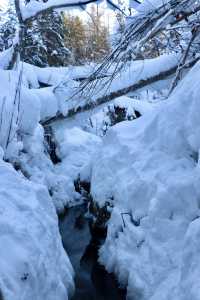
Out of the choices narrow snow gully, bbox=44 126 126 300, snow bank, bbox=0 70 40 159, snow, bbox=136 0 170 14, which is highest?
snow, bbox=136 0 170 14

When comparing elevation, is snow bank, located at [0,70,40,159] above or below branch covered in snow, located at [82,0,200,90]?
below

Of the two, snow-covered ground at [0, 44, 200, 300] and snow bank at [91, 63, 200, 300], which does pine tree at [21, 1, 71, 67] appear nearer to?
snow-covered ground at [0, 44, 200, 300]

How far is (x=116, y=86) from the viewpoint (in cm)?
837

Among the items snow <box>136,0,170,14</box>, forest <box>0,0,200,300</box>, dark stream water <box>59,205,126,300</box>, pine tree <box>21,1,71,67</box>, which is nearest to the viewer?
forest <box>0,0,200,300</box>

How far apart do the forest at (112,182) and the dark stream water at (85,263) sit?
16mm

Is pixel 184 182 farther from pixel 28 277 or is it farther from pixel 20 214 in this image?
pixel 28 277

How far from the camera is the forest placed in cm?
389

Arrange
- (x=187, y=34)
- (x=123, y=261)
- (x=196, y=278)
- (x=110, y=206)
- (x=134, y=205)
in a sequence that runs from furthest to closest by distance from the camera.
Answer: (x=187, y=34), (x=110, y=206), (x=134, y=205), (x=123, y=261), (x=196, y=278)

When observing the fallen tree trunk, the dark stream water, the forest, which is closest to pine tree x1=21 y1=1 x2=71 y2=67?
the forest

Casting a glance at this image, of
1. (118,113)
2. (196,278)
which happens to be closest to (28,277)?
(196,278)

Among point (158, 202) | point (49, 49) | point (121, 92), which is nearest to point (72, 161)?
point (121, 92)

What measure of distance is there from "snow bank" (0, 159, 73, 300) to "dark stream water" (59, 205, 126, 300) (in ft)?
1.55

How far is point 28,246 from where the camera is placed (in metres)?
3.77

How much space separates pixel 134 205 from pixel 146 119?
2.17 metres
